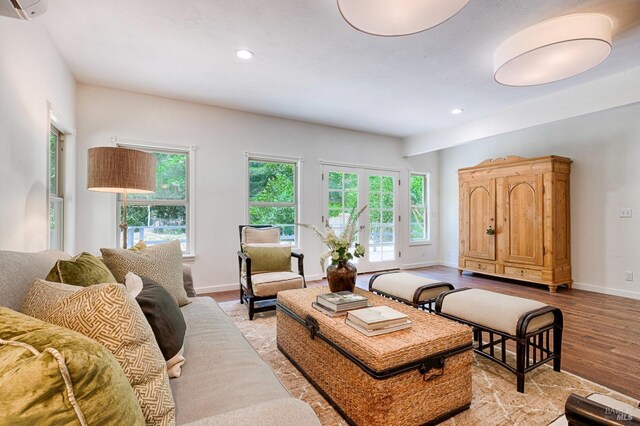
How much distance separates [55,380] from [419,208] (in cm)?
651

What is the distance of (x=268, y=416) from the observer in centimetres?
78

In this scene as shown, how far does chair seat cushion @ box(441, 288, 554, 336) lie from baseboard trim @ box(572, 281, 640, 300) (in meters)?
3.14

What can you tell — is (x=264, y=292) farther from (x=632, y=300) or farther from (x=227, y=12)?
(x=632, y=300)

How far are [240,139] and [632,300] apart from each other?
551cm

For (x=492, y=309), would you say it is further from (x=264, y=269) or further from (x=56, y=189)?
(x=56, y=189)

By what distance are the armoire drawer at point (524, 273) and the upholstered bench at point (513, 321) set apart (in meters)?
2.60

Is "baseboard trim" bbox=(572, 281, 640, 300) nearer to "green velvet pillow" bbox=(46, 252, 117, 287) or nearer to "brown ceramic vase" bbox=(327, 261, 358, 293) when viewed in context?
"brown ceramic vase" bbox=(327, 261, 358, 293)

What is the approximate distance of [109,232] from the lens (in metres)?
Result: 3.67

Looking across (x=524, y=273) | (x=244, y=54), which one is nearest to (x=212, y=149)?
(x=244, y=54)

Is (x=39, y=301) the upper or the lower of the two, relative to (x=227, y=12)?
lower

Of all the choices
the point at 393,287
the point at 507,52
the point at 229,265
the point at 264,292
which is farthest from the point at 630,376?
the point at 229,265

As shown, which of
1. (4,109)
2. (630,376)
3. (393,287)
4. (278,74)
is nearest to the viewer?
(4,109)

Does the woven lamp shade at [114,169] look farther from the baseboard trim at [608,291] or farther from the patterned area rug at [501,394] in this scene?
the baseboard trim at [608,291]

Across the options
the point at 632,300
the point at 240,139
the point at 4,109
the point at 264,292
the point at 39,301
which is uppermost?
the point at 240,139
